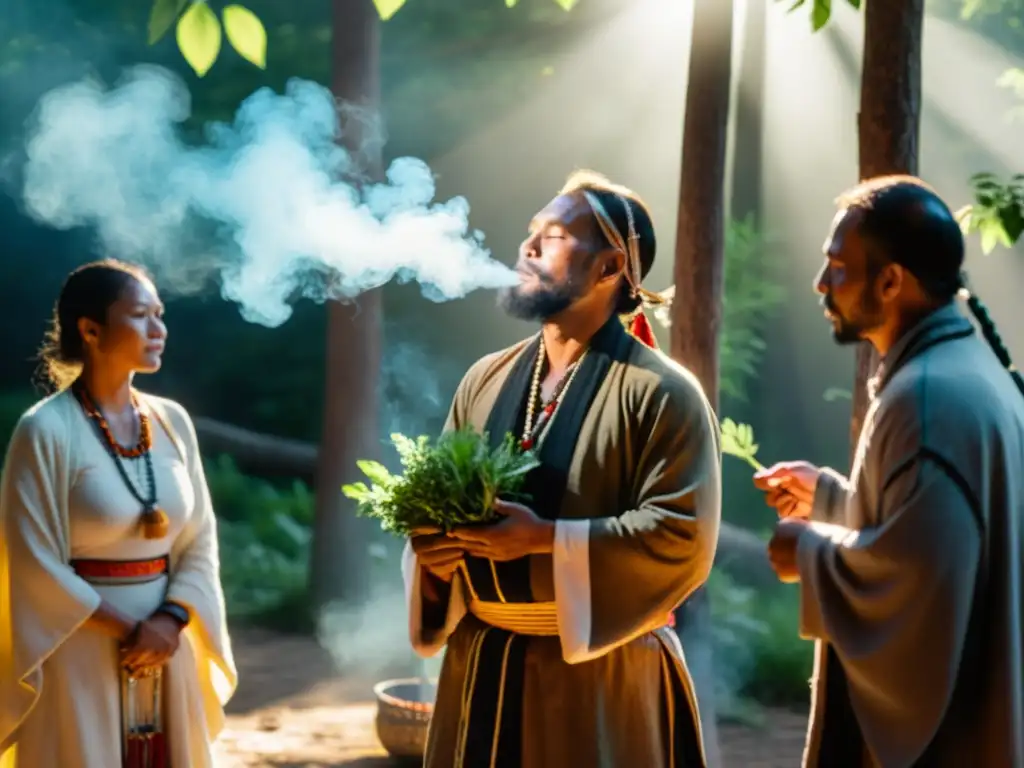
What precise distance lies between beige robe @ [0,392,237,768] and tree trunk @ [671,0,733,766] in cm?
252

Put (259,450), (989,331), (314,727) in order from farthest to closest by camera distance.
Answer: (259,450), (314,727), (989,331)

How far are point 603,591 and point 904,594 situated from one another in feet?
2.25

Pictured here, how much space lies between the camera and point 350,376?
25.9 ft

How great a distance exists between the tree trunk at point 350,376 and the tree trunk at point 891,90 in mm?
4406

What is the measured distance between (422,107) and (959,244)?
27.5ft

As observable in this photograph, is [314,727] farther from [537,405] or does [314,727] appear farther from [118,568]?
[537,405]

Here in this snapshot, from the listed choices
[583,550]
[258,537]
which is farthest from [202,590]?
[258,537]

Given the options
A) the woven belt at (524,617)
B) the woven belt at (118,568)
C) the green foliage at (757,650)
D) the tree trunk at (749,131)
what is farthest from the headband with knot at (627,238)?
the tree trunk at (749,131)

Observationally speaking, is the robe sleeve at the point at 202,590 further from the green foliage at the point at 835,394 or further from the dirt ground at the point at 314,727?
the green foliage at the point at 835,394

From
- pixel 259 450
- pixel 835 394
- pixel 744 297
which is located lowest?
pixel 259 450

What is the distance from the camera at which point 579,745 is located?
101 inches

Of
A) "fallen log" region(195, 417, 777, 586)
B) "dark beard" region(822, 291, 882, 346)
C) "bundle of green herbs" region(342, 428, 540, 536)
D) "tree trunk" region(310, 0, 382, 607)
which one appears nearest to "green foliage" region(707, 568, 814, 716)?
"tree trunk" region(310, 0, 382, 607)

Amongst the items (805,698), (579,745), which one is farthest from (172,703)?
(805,698)

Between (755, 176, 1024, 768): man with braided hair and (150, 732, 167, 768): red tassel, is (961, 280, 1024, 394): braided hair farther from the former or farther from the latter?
(150, 732, 167, 768): red tassel
